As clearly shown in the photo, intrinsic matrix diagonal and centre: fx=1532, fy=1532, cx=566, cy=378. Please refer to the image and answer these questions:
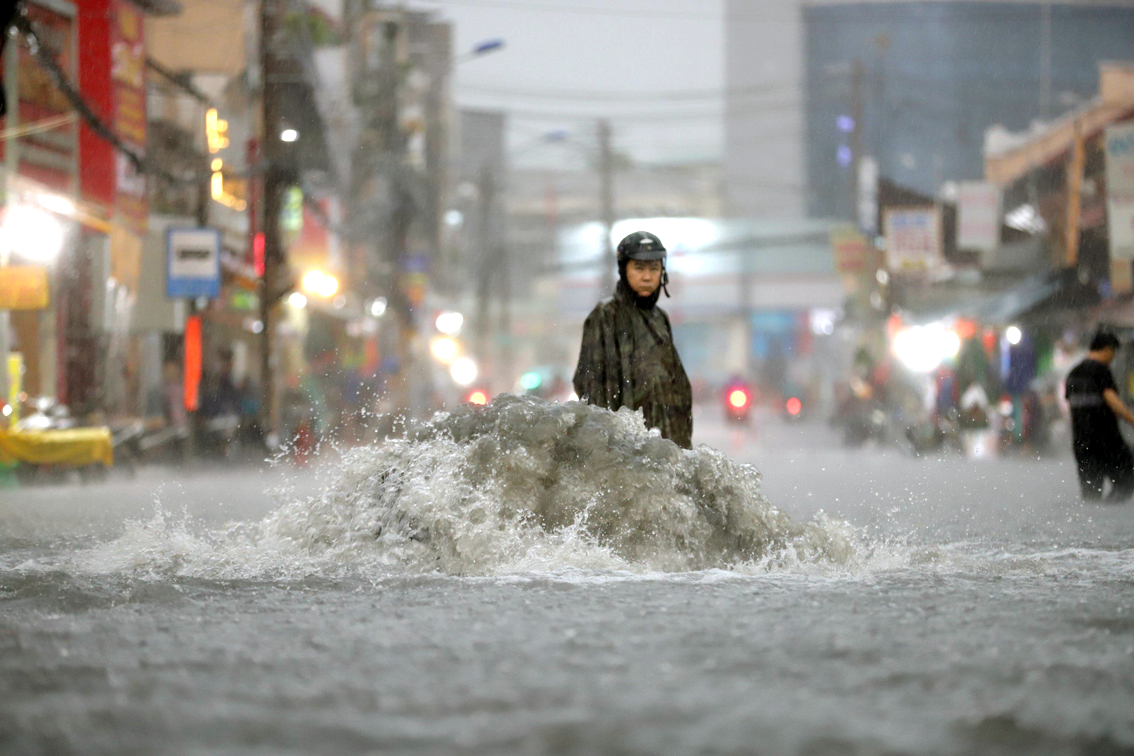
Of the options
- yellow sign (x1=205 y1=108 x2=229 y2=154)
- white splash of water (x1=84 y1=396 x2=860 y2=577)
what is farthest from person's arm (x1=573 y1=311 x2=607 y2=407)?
yellow sign (x1=205 y1=108 x2=229 y2=154)

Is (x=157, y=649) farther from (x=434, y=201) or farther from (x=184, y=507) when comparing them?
(x=434, y=201)

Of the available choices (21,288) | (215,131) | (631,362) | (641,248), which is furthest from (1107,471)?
(215,131)

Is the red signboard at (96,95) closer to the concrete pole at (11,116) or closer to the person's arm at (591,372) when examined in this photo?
the concrete pole at (11,116)

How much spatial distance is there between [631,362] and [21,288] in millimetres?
11857

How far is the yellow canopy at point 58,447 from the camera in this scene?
54.7 feet

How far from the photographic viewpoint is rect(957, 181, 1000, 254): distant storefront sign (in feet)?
96.9

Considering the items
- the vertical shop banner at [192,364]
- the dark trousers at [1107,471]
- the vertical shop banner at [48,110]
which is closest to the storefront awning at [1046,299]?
the dark trousers at [1107,471]

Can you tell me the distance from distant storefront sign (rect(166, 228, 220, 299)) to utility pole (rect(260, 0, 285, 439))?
216 centimetres

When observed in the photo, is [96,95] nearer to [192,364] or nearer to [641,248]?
[192,364]

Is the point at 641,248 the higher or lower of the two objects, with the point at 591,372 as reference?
higher

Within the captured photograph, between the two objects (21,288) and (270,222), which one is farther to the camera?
(270,222)

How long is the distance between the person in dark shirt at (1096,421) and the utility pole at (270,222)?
13.2 m

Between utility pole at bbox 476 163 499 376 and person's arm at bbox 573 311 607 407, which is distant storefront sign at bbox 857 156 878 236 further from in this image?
person's arm at bbox 573 311 607 407

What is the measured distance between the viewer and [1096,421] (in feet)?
43.2
